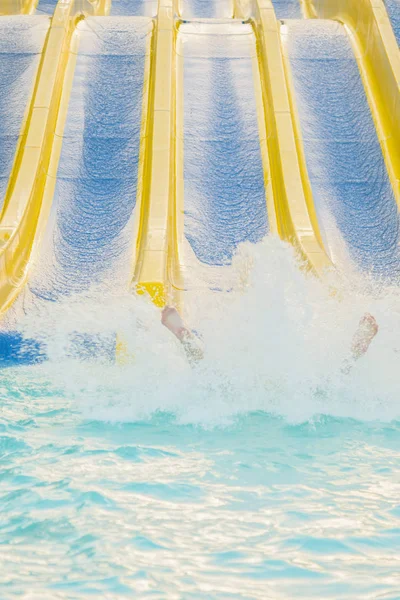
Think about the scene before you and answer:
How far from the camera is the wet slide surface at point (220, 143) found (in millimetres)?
6066

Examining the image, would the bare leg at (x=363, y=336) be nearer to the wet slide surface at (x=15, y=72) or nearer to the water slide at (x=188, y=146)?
the water slide at (x=188, y=146)

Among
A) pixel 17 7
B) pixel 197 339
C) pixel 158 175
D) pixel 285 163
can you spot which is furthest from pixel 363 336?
pixel 17 7

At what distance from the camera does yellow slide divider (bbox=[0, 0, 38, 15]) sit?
31.9 feet

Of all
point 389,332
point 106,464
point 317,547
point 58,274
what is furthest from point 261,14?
point 317,547

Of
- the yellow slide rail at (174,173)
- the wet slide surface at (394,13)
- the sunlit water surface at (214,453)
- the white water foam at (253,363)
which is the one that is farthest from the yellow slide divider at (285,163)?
the wet slide surface at (394,13)

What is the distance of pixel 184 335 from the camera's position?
4250mm

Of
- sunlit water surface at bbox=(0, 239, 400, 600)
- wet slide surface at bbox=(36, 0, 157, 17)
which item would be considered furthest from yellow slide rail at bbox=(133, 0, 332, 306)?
wet slide surface at bbox=(36, 0, 157, 17)

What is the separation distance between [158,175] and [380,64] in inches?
→ 102

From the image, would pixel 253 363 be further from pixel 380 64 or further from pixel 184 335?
pixel 380 64

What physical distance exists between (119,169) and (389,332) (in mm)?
3115

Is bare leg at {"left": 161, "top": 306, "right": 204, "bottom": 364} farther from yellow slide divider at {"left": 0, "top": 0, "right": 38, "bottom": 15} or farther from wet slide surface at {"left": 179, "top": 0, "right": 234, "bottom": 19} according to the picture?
wet slide surface at {"left": 179, "top": 0, "right": 234, "bottom": 19}

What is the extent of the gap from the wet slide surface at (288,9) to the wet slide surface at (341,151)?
1896 mm

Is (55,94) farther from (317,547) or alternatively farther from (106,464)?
(317,547)

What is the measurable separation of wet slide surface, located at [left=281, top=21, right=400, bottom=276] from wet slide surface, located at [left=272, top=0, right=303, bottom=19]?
190cm
